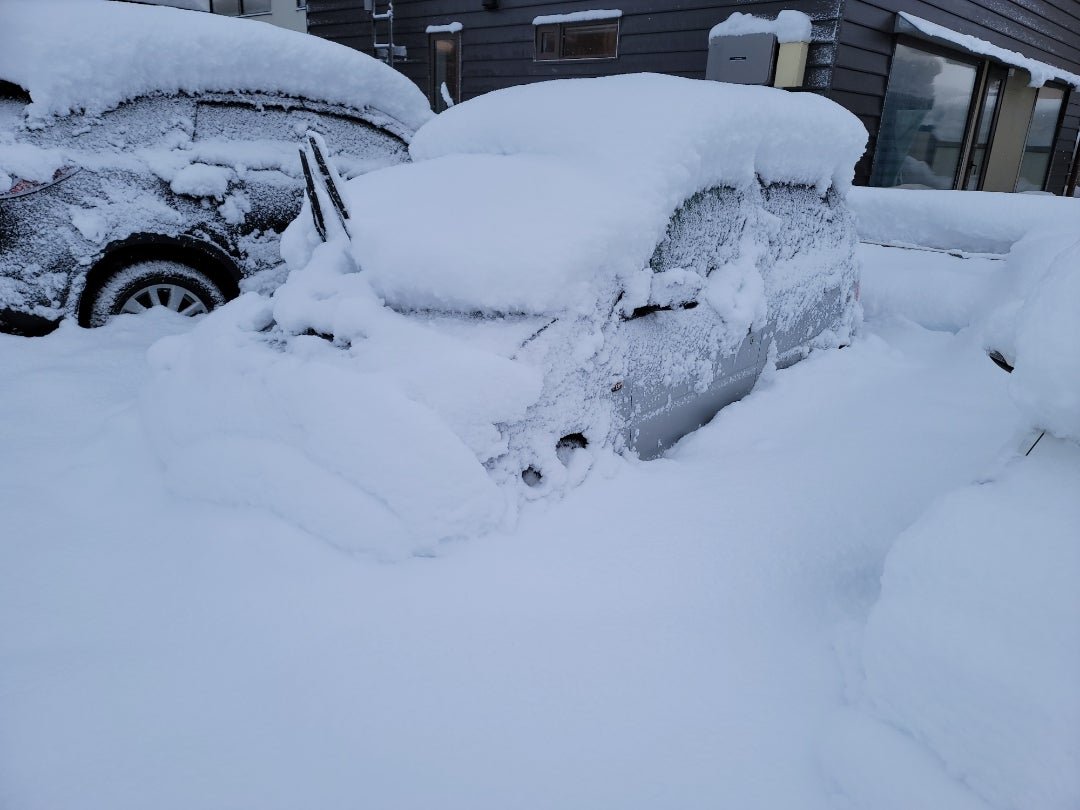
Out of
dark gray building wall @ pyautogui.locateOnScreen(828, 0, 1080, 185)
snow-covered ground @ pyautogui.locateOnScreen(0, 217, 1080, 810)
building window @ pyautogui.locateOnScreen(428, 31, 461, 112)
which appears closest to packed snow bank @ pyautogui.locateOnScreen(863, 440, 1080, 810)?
snow-covered ground @ pyautogui.locateOnScreen(0, 217, 1080, 810)

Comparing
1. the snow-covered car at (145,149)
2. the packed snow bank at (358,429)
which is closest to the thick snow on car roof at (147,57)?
the snow-covered car at (145,149)

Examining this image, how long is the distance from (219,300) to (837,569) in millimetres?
3909

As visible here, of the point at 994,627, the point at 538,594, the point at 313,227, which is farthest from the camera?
the point at 313,227

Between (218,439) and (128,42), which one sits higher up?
(128,42)

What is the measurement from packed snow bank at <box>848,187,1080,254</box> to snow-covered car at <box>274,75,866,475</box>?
1.94 metres

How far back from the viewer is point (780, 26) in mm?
7348

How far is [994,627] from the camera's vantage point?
1.38 m

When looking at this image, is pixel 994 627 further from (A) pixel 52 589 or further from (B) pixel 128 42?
(B) pixel 128 42

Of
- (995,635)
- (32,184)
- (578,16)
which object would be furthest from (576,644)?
(578,16)

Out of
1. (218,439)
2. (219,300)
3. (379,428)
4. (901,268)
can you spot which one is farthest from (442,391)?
(901,268)

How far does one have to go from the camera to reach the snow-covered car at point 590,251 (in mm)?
2307

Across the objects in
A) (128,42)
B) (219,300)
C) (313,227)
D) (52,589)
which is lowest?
(52,589)

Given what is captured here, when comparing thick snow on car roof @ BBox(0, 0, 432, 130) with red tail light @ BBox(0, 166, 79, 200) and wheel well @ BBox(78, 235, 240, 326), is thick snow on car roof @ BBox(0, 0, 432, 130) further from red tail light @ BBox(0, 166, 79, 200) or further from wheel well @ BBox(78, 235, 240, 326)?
wheel well @ BBox(78, 235, 240, 326)

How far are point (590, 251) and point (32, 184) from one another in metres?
3.24
